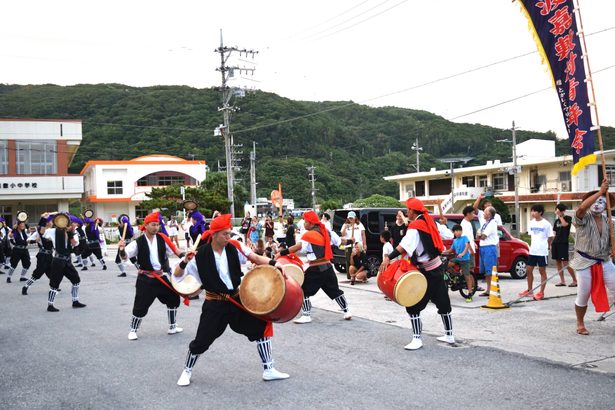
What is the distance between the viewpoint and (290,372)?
248 inches

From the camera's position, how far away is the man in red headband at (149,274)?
830 cm

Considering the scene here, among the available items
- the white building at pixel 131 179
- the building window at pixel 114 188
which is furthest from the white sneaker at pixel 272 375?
the building window at pixel 114 188

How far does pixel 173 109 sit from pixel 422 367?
76.3m

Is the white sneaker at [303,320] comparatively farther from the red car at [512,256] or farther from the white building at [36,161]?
the white building at [36,161]

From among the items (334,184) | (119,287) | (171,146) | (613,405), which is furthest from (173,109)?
(613,405)

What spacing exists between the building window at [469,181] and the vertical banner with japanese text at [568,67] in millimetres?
47695

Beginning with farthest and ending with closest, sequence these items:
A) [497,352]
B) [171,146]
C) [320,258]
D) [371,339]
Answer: [171,146]
[320,258]
[371,339]
[497,352]

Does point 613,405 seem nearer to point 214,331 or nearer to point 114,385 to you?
point 214,331

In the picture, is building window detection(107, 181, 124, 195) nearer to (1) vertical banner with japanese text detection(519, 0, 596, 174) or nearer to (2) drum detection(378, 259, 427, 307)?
(2) drum detection(378, 259, 427, 307)

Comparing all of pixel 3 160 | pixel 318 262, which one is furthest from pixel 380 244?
pixel 3 160

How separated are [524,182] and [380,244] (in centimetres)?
3667

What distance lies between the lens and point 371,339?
26.1 ft

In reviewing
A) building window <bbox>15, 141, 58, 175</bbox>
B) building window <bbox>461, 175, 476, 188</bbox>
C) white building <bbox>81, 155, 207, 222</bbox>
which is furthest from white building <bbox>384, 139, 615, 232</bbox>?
building window <bbox>15, 141, 58, 175</bbox>

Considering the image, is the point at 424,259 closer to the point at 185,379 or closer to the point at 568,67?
the point at 568,67
